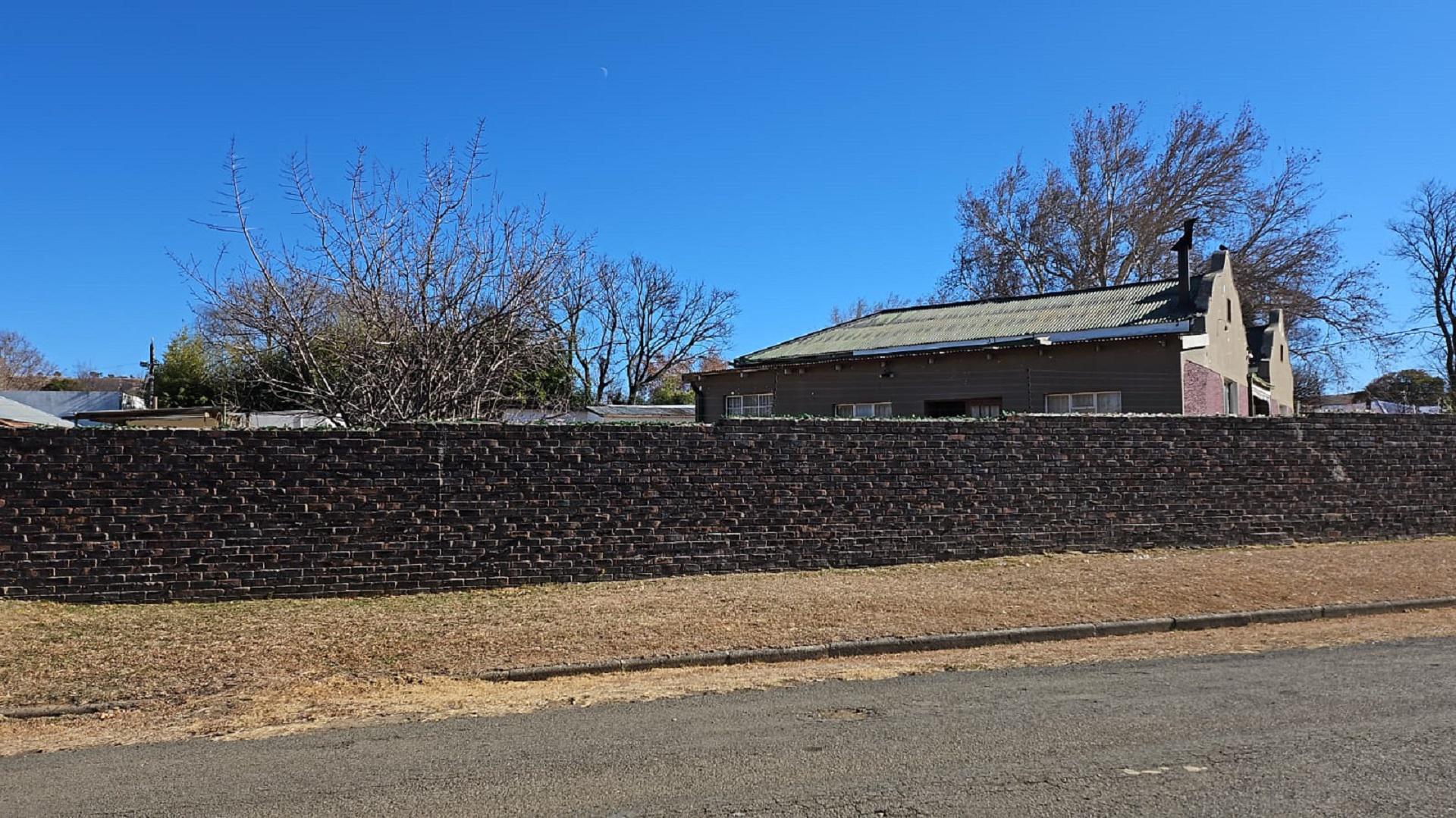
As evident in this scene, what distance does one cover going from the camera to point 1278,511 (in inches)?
549

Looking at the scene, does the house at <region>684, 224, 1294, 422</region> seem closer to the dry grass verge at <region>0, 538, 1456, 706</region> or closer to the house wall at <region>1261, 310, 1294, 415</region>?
the house wall at <region>1261, 310, 1294, 415</region>

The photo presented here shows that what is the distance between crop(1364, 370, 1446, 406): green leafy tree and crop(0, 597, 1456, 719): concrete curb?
1901cm

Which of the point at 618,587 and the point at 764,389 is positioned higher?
the point at 764,389

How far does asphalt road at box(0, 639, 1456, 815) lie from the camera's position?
4500mm

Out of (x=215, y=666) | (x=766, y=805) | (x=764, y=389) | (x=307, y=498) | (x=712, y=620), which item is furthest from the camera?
(x=764, y=389)

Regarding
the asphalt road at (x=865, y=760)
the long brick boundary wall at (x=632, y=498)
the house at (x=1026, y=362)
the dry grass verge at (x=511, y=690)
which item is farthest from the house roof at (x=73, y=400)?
the asphalt road at (x=865, y=760)

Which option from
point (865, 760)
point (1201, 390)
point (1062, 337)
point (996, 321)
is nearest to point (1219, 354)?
point (1201, 390)

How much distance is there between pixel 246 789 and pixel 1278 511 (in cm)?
1380

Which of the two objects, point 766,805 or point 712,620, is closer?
point 766,805

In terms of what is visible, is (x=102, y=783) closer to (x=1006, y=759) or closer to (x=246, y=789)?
(x=246, y=789)

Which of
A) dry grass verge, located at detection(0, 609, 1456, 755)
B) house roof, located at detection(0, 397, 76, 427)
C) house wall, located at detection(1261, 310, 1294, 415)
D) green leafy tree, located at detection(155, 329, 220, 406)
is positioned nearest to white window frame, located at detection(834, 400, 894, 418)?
dry grass verge, located at detection(0, 609, 1456, 755)

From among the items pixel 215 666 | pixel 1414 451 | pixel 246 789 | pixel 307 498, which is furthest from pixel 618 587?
pixel 1414 451

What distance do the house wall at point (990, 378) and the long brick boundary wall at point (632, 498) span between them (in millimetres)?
3767

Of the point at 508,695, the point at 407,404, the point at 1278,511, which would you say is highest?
the point at 407,404
